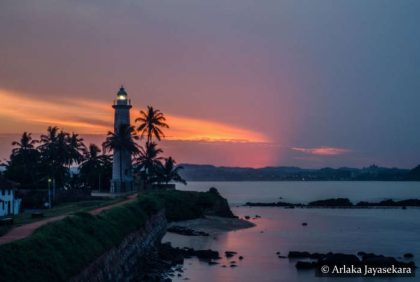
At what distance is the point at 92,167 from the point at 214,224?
19.9 metres

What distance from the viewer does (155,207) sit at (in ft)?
166

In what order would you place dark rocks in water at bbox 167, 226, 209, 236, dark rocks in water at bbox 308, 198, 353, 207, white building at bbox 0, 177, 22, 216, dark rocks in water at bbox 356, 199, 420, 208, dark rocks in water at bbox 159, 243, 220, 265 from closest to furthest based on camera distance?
dark rocks in water at bbox 159, 243, 220, 265
white building at bbox 0, 177, 22, 216
dark rocks in water at bbox 167, 226, 209, 236
dark rocks in water at bbox 356, 199, 420, 208
dark rocks in water at bbox 308, 198, 353, 207

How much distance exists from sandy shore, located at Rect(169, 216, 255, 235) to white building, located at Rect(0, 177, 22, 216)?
66.3ft

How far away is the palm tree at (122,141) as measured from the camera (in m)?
71.6

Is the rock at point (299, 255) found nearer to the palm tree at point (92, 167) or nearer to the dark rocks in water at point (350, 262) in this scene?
the dark rocks in water at point (350, 262)

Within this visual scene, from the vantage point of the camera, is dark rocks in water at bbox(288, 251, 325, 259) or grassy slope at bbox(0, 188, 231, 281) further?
dark rocks in water at bbox(288, 251, 325, 259)

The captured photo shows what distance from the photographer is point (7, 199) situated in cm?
5238

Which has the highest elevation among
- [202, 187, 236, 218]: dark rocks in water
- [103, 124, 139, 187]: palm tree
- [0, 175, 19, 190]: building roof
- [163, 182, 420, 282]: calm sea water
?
[103, 124, 139, 187]: palm tree

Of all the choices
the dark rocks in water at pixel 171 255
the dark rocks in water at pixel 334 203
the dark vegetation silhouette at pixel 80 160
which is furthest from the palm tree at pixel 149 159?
the dark rocks in water at pixel 334 203

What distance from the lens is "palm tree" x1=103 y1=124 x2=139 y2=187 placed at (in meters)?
71.6

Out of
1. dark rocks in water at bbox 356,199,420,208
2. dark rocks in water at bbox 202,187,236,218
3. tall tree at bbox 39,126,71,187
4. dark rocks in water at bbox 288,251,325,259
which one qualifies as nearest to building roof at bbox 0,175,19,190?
tall tree at bbox 39,126,71,187

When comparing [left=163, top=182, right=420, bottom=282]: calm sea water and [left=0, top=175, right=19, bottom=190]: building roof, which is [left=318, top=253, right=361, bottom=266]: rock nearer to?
[left=163, top=182, right=420, bottom=282]: calm sea water

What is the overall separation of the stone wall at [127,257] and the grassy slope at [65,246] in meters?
0.39

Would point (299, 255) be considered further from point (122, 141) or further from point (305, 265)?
point (122, 141)
